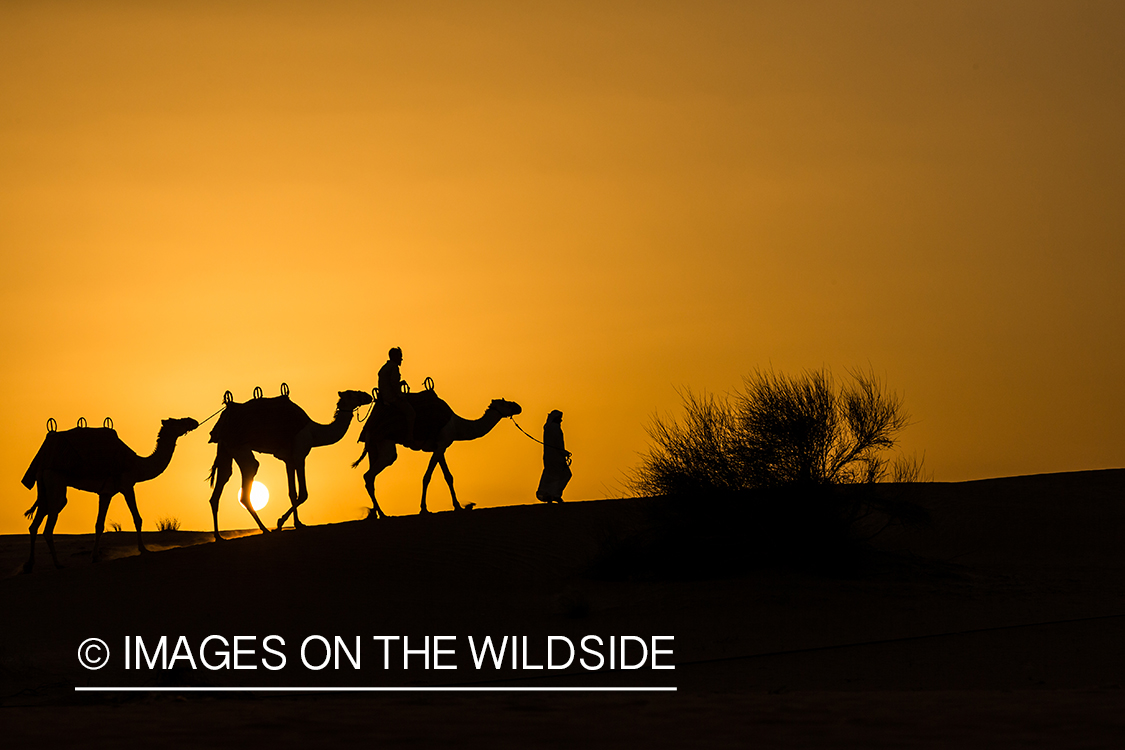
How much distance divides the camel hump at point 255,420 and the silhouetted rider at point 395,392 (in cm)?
173

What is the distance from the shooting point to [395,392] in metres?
26.1

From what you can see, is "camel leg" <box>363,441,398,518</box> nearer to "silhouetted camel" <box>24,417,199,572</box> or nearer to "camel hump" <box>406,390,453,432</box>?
"camel hump" <box>406,390,453,432</box>

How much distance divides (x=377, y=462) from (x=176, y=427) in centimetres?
400

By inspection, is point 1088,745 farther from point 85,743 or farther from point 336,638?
point 336,638

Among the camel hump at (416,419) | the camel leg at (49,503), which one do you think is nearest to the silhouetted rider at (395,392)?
the camel hump at (416,419)

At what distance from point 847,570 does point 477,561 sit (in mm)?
6039

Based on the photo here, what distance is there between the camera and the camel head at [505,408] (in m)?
28.3

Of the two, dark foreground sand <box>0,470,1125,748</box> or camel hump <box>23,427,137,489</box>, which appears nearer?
dark foreground sand <box>0,470,1125,748</box>

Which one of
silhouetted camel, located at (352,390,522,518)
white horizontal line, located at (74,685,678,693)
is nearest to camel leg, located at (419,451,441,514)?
silhouetted camel, located at (352,390,522,518)

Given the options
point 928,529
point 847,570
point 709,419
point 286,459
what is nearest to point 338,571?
point 286,459

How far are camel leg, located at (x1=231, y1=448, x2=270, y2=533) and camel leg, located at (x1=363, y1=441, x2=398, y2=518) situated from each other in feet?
7.44

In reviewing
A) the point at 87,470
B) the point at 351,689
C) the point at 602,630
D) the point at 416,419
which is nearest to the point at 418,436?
the point at 416,419

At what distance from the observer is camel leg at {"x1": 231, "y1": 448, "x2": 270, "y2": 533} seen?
25219 mm

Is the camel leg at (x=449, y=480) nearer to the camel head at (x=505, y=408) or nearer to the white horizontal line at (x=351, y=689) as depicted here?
the camel head at (x=505, y=408)
